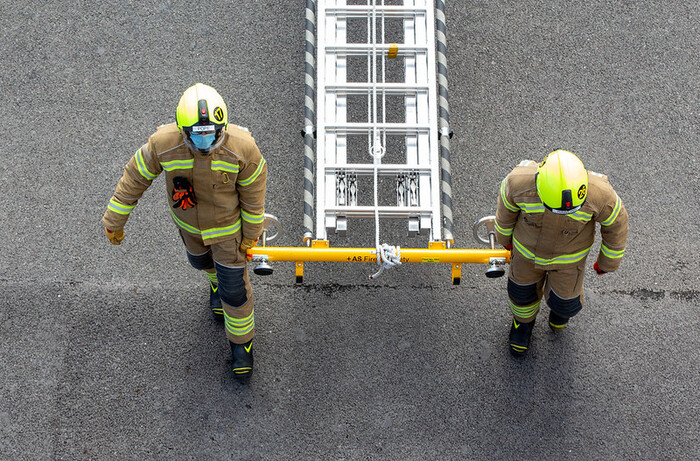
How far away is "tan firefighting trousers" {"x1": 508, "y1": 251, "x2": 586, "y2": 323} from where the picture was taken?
4902 millimetres

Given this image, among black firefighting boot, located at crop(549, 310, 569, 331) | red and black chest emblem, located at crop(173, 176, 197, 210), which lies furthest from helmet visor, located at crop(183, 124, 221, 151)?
black firefighting boot, located at crop(549, 310, 569, 331)

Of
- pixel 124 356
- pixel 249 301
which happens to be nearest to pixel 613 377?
pixel 249 301

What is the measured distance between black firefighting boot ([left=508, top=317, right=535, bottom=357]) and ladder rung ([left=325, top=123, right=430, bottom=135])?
1687 mm

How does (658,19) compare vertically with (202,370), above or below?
above

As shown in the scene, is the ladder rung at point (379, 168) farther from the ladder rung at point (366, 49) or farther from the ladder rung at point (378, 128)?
the ladder rung at point (366, 49)

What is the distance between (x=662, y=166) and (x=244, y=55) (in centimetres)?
409

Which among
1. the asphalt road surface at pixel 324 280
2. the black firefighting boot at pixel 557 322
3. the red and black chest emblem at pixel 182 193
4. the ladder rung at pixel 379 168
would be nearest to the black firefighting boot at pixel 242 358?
the asphalt road surface at pixel 324 280

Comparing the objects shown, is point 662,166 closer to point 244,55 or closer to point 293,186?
point 293,186

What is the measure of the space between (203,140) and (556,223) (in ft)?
7.59

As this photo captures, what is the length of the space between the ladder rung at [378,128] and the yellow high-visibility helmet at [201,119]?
55.4 inches

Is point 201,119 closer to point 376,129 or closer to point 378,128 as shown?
point 376,129

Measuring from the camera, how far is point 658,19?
7.14m

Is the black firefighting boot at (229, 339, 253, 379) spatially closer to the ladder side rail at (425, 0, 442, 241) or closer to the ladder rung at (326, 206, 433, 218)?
the ladder rung at (326, 206, 433, 218)

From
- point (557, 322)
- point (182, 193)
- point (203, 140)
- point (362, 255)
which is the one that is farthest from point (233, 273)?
point (557, 322)
